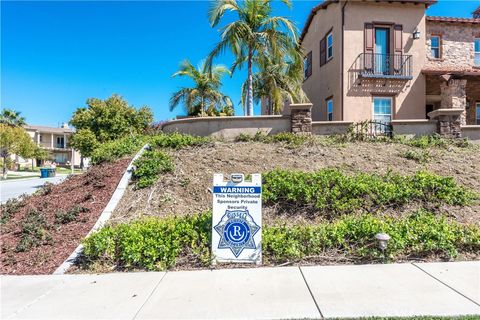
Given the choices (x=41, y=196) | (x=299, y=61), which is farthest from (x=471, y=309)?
(x=299, y=61)

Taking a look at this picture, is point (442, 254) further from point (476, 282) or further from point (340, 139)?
point (340, 139)

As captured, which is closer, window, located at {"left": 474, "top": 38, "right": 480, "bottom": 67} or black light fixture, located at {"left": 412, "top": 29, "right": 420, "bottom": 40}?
black light fixture, located at {"left": 412, "top": 29, "right": 420, "bottom": 40}

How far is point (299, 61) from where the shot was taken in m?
14.0

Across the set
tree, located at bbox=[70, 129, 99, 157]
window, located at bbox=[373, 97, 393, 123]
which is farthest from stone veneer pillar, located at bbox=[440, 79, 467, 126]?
tree, located at bbox=[70, 129, 99, 157]

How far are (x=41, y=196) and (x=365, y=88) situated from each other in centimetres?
1337

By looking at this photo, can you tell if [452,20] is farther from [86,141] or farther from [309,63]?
[86,141]

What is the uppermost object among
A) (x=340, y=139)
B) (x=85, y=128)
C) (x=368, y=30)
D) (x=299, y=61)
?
(x=368, y=30)

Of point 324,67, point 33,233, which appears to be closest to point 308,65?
point 324,67

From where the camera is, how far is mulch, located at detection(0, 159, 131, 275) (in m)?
5.01

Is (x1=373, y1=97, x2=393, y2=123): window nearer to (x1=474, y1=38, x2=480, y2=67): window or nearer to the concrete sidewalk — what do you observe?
(x1=474, y1=38, x2=480, y2=67): window

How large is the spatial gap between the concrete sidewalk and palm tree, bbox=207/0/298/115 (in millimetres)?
9806

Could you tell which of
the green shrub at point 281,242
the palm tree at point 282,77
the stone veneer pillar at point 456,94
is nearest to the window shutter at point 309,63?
the palm tree at point 282,77

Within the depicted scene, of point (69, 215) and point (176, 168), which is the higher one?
point (176, 168)

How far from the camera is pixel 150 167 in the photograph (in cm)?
794
